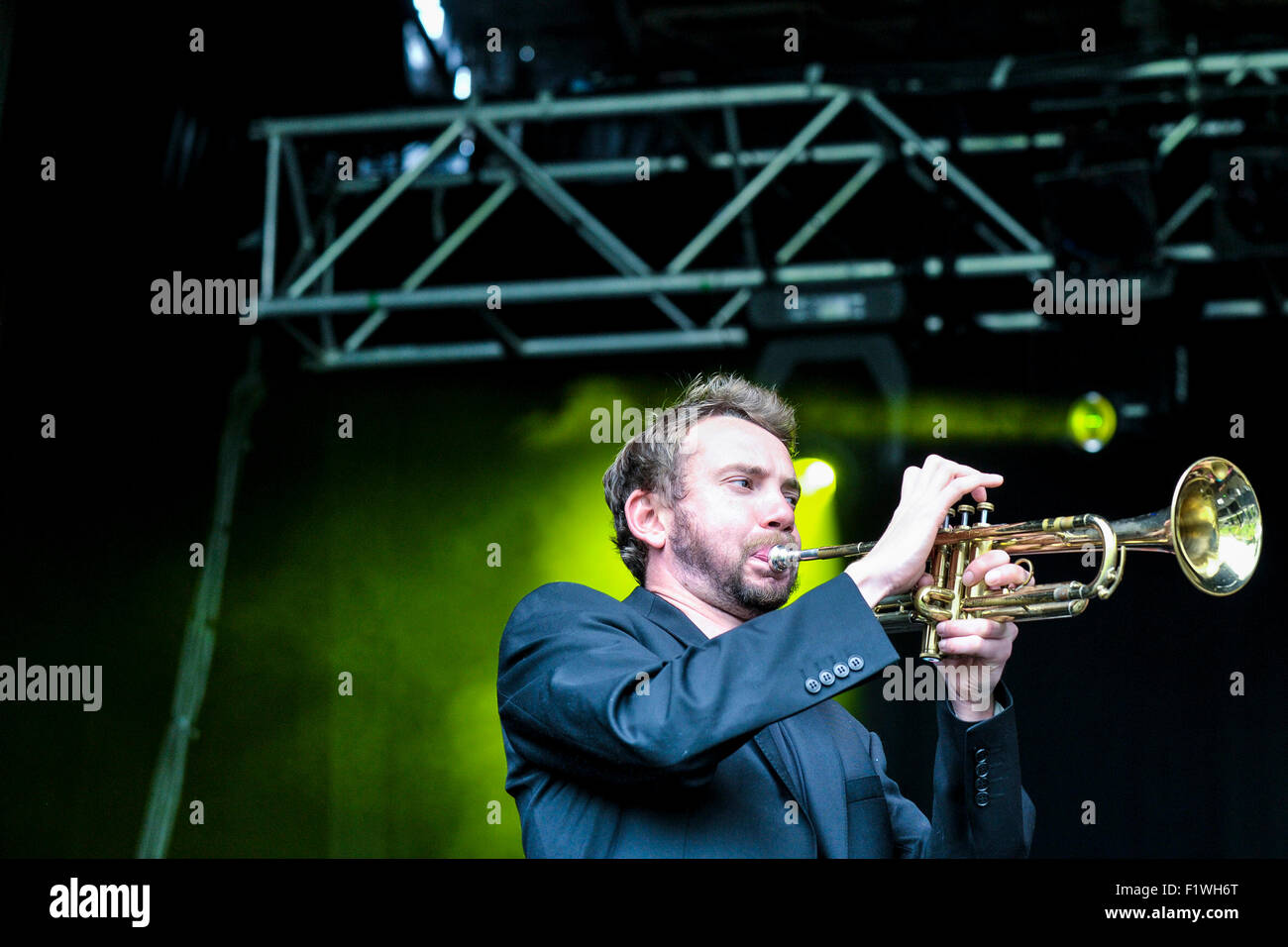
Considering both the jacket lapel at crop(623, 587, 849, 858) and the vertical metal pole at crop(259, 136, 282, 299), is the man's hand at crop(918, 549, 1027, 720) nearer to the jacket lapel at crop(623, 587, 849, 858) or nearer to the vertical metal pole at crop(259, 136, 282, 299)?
the jacket lapel at crop(623, 587, 849, 858)

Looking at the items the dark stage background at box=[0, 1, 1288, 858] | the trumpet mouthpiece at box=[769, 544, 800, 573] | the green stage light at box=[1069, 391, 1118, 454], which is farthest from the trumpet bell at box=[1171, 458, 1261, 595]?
the green stage light at box=[1069, 391, 1118, 454]

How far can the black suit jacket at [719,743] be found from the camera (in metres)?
2.52

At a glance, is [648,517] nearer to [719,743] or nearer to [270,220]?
[719,743]

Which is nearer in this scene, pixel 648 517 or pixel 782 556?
pixel 782 556

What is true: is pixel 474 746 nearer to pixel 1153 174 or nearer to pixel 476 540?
pixel 476 540

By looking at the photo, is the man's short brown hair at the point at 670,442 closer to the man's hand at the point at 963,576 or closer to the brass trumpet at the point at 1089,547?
the brass trumpet at the point at 1089,547

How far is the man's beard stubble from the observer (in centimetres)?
306

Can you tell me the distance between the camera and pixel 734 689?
2.51 meters

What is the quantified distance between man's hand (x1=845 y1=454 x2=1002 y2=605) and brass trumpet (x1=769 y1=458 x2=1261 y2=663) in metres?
0.24

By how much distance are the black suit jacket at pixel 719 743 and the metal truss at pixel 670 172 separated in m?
3.55

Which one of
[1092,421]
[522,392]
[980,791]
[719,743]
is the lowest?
[980,791]

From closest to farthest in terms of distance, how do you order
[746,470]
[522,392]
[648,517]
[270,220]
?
1. [746,470]
2. [648,517]
3. [270,220]
4. [522,392]

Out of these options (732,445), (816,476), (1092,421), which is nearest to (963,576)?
(732,445)

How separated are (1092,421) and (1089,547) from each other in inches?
160
